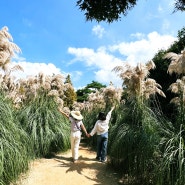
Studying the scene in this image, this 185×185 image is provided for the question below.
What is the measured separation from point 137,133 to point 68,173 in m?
1.79

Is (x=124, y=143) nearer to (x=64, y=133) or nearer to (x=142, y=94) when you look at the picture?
(x=142, y=94)

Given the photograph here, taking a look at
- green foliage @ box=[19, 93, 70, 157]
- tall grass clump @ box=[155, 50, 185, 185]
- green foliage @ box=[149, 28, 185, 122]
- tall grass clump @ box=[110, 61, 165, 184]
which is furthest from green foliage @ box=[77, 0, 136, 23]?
green foliage @ box=[149, 28, 185, 122]

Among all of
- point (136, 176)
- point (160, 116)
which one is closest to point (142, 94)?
point (160, 116)

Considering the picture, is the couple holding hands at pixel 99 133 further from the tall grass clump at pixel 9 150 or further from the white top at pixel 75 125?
the tall grass clump at pixel 9 150

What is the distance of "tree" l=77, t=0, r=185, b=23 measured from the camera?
14.9 ft

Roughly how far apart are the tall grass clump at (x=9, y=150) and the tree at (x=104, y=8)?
2447mm

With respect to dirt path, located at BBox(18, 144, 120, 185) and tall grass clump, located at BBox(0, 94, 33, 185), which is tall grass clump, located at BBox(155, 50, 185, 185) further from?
tall grass clump, located at BBox(0, 94, 33, 185)

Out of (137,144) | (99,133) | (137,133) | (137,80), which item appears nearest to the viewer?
(137,144)

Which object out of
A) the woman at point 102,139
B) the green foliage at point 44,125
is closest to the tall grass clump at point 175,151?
the woman at point 102,139

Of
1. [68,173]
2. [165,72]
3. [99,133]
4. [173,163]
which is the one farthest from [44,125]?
[165,72]

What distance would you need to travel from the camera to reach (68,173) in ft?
22.4

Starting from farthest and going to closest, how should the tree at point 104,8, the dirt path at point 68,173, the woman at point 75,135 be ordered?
the woman at point 75,135 < the dirt path at point 68,173 < the tree at point 104,8

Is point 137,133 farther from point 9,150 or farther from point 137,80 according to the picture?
point 9,150

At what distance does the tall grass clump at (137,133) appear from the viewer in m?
6.07
